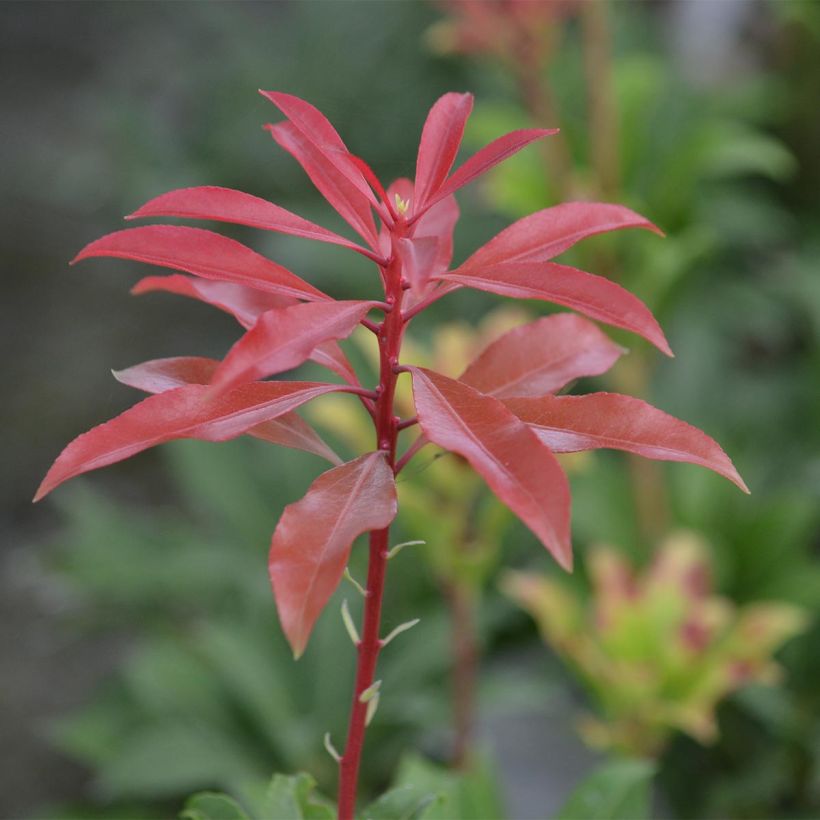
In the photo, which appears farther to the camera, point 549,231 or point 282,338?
point 549,231

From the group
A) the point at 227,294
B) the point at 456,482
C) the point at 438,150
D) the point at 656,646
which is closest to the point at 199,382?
the point at 227,294

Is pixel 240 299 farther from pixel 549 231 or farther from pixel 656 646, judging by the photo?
pixel 656 646

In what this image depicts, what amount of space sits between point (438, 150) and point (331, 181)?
2.6 inches

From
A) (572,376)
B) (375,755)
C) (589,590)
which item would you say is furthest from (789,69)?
(572,376)

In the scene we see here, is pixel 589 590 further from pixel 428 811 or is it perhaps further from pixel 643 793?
pixel 428 811

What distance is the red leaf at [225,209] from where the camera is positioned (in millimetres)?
535

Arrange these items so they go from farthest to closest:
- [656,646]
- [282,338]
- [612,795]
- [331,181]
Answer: [656,646], [612,795], [331,181], [282,338]

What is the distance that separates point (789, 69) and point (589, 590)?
1.62 metres

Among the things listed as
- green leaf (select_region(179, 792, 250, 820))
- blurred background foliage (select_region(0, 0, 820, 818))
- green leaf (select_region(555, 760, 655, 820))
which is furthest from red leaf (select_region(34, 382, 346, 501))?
green leaf (select_region(555, 760, 655, 820))

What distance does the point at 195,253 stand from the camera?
21.7 inches

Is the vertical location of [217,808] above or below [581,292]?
below

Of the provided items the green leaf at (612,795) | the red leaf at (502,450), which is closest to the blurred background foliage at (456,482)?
the green leaf at (612,795)

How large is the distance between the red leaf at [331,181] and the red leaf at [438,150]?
0.13 ft

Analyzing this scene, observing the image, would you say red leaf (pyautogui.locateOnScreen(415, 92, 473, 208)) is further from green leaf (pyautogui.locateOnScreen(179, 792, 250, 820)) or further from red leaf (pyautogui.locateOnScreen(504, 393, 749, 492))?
green leaf (pyautogui.locateOnScreen(179, 792, 250, 820))
